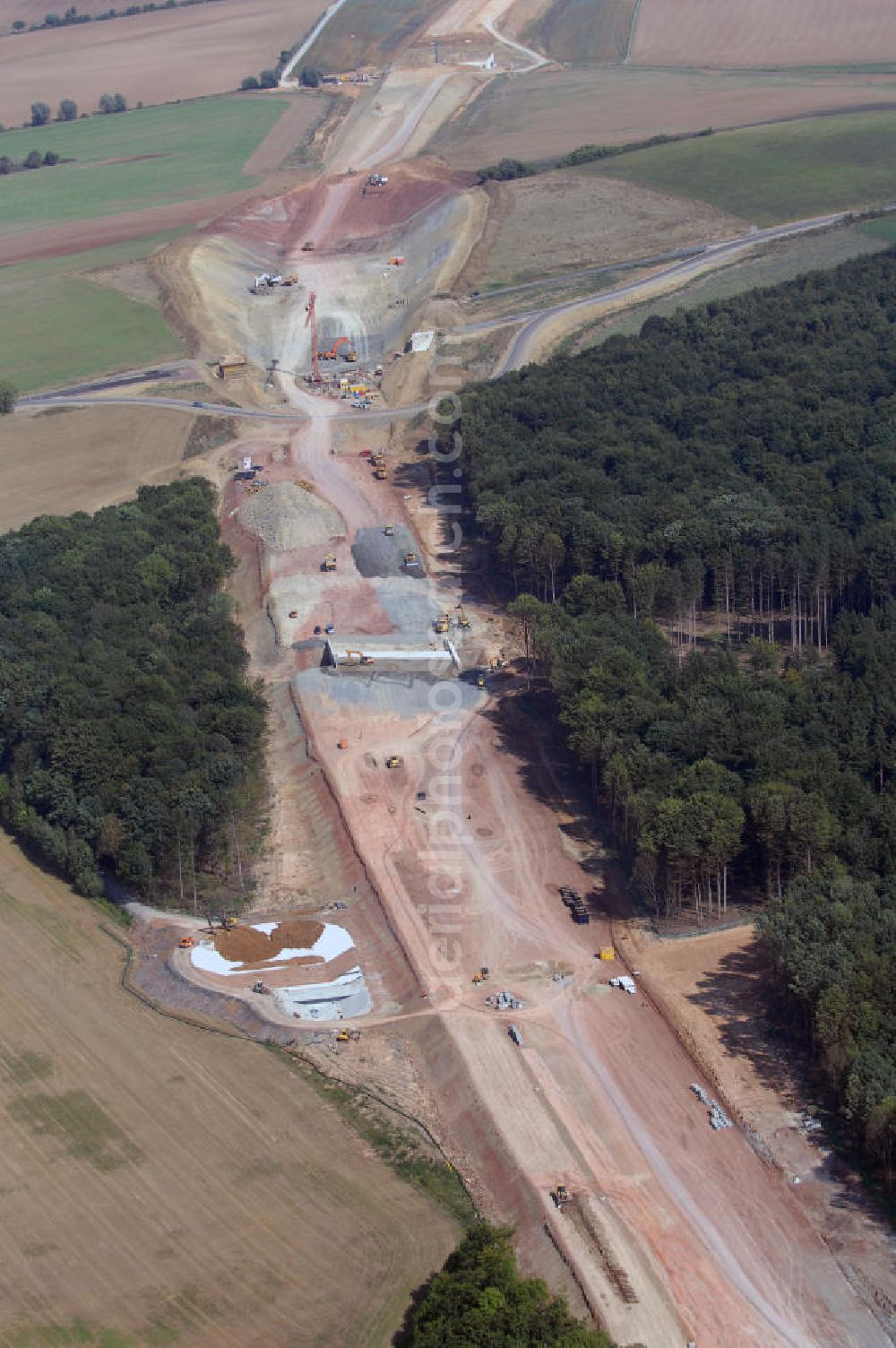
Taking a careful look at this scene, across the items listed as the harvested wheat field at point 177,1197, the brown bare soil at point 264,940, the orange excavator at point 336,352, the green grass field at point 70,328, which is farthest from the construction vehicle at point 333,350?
the harvested wheat field at point 177,1197

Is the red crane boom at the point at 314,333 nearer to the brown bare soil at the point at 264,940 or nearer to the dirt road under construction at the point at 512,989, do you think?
the dirt road under construction at the point at 512,989

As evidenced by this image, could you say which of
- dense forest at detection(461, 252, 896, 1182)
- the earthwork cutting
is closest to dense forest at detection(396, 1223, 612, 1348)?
the earthwork cutting

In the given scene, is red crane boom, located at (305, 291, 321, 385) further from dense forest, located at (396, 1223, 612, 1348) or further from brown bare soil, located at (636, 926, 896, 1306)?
dense forest, located at (396, 1223, 612, 1348)

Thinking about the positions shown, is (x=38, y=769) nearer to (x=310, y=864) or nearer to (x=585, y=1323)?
(x=310, y=864)

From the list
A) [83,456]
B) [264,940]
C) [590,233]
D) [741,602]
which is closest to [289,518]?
[83,456]

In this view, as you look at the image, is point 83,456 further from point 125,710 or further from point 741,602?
point 741,602

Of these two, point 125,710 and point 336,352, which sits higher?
point 336,352
